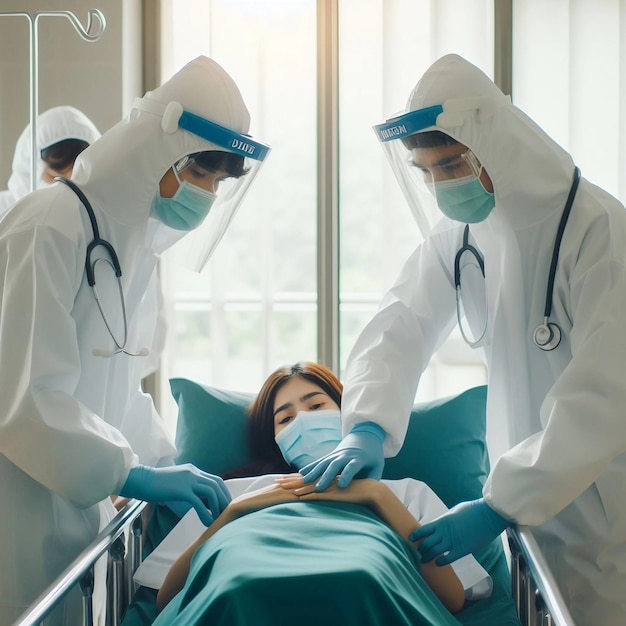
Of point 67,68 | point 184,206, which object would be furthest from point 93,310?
point 67,68

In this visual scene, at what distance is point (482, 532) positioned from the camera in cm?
149

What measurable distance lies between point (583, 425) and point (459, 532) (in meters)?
0.32

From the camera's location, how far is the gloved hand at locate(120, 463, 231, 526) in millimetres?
→ 1533

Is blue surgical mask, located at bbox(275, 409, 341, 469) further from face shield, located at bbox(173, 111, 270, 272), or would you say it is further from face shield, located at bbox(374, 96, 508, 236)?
face shield, located at bbox(374, 96, 508, 236)

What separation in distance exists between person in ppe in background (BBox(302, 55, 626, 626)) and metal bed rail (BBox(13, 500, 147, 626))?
17.1 inches

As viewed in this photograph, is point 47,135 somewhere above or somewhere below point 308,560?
above

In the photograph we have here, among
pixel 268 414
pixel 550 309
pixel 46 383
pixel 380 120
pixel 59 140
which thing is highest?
pixel 380 120

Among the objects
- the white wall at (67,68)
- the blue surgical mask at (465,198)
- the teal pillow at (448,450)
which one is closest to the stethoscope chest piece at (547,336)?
the blue surgical mask at (465,198)

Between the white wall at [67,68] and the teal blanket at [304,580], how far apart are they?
1.93 metres

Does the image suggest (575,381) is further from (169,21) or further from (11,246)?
(169,21)

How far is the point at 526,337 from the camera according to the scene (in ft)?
5.29

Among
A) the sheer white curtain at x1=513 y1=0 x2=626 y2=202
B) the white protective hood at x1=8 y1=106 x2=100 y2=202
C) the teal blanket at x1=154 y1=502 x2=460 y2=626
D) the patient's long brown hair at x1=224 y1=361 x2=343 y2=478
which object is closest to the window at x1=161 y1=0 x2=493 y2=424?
the sheer white curtain at x1=513 y1=0 x2=626 y2=202

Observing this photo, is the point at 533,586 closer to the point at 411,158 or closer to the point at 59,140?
the point at 411,158

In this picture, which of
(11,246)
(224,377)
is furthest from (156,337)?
(224,377)
